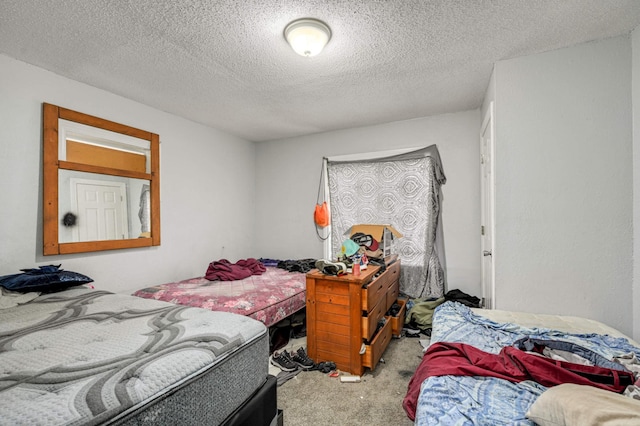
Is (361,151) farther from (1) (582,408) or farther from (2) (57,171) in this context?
(1) (582,408)

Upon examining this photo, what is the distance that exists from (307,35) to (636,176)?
7.49 ft

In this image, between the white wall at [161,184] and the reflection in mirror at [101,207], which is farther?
the reflection in mirror at [101,207]

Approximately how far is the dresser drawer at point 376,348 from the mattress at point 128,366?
1.28 metres

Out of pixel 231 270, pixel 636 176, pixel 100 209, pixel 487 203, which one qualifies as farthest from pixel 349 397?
pixel 100 209

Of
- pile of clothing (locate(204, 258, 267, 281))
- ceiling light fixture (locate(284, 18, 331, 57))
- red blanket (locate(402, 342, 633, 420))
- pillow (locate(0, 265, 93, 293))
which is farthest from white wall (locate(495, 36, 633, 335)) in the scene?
pillow (locate(0, 265, 93, 293))

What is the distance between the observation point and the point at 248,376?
107 centimetres

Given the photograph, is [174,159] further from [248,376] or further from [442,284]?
[442,284]

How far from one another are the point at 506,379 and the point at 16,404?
165cm

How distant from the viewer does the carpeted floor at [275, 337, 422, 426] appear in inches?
68.4

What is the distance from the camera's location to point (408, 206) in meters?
3.41

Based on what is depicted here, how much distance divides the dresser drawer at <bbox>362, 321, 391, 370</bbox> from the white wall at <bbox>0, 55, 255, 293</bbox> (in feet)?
7.57

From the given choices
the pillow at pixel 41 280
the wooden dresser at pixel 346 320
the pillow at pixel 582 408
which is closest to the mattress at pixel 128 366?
the pillow at pixel 41 280

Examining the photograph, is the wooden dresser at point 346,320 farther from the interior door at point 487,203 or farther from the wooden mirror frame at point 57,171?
the wooden mirror frame at point 57,171

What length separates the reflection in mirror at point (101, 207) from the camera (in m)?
2.31
